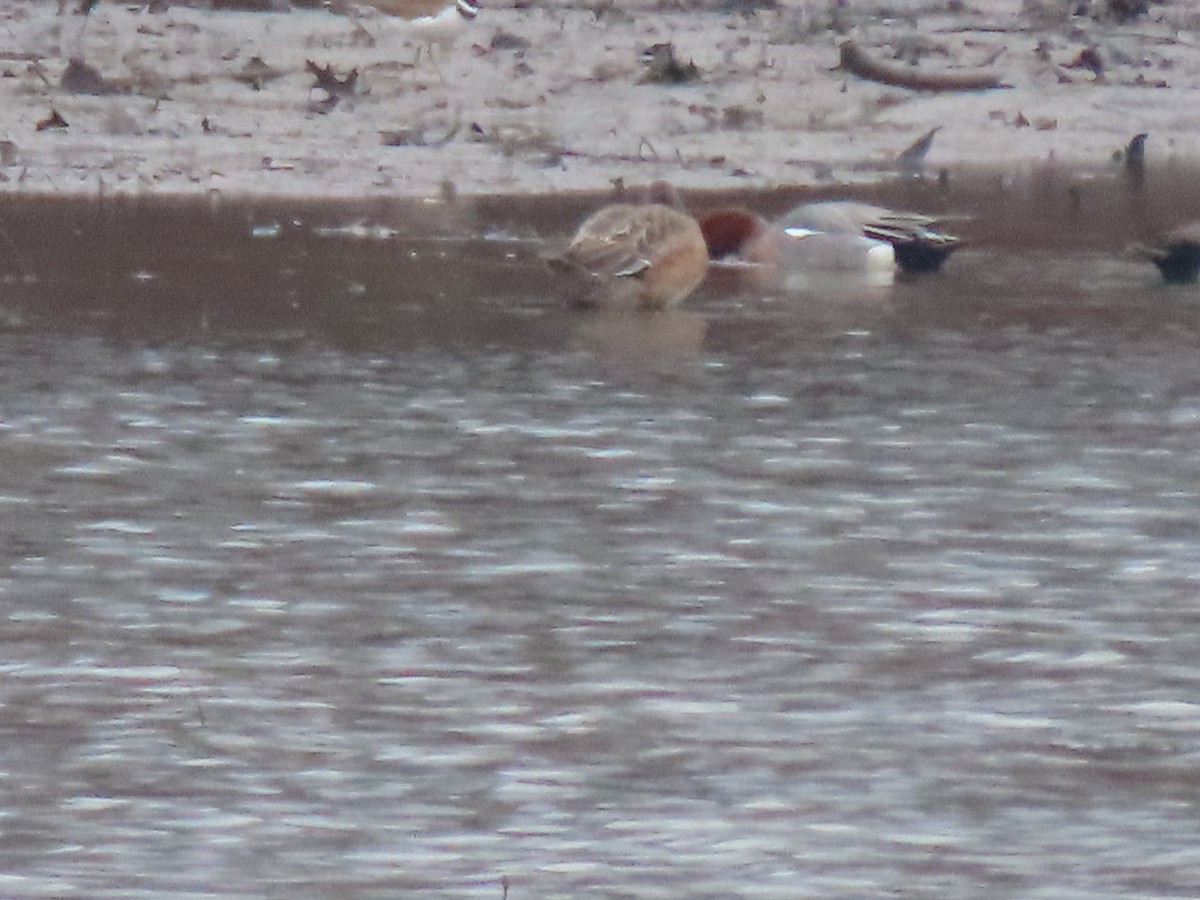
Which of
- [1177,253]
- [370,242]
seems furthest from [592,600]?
[370,242]

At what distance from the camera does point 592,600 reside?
6609 millimetres

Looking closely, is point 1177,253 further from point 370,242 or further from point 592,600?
point 592,600

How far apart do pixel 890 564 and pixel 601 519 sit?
2.58ft

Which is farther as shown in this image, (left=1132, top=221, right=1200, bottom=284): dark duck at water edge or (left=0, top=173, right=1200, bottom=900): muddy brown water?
(left=1132, top=221, right=1200, bottom=284): dark duck at water edge

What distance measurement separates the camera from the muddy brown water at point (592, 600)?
4.95 meters

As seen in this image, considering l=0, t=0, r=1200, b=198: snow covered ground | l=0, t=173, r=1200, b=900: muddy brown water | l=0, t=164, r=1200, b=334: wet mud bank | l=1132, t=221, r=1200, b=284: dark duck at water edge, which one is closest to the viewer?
l=0, t=173, r=1200, b=900: muddy brown water

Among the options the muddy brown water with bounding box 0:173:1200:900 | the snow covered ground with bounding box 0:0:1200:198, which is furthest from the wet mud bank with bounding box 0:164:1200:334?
the snow covered ground with bounding box 0:0:1200:198

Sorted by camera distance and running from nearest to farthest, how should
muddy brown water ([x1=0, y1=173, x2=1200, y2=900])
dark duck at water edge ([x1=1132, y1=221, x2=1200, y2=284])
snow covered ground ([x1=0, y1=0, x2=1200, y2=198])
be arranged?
muddy brown water ([x1=0, y1=173, x2=1200, y2=900]) → dark duck at water edge ([x1=1132, y1=221, x2=1200, y2=284]) → snow covered ground ([x1=0, y1=0, x2=1200, y2=198])

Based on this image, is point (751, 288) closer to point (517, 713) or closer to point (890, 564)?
point (890, 564)

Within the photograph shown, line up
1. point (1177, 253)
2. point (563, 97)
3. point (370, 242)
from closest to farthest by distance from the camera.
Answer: point (1177, 253) → point (370, 242) → point (563, 97)

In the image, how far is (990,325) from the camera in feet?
37.1

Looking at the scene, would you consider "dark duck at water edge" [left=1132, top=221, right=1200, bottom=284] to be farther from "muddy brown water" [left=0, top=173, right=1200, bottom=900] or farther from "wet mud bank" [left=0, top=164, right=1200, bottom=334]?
"muddy brown water" [left=0, top=173, right=1200, bottom=900]

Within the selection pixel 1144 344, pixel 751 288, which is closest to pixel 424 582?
pixel 1144 344

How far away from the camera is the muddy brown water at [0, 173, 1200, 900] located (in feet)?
16.3
